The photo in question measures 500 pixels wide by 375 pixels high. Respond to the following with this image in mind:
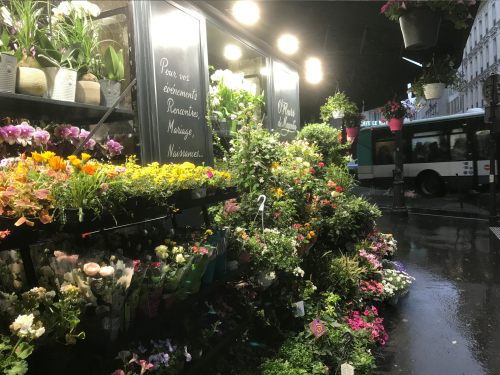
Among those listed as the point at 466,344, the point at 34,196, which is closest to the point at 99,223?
the point at 34,196

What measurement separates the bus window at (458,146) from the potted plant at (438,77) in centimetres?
1014

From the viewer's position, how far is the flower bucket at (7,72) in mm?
2271

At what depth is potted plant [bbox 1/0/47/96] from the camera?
2.41 meters

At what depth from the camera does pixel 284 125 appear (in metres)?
6.62

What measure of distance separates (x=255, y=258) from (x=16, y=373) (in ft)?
7.14

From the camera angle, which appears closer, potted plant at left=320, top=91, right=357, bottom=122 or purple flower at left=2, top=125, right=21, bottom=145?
purple flower at left=2, top=125, right=21, bottom=145

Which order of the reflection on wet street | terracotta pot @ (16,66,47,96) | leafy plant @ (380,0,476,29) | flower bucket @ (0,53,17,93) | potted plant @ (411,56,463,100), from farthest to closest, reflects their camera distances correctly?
potted plant @ (411,56,463,100), leafy plant @ (380,0,476,29), the reflection on wet street, terracotta pot @ (16,66,47,96), flower bucket @ (0,53,17,93)

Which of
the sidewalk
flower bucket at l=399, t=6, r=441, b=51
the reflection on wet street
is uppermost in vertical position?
flower bucket at l=399, t=6, r=441, b=51

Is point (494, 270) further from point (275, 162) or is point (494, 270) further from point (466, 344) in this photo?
point (275, 162)

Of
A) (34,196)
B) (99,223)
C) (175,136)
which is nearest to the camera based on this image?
(34,196)

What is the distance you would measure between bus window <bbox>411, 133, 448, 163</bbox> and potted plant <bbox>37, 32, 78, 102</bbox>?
18.1 meters

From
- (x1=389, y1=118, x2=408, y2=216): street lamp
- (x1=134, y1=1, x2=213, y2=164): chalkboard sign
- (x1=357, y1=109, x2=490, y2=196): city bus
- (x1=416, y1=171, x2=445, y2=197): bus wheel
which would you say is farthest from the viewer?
(x1=416, y1=171, x2=445, y2=197): bus wheel

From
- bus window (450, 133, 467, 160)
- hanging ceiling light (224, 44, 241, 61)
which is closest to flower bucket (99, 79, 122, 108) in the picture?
hanging ceiling light (224, 44, 241, 61)

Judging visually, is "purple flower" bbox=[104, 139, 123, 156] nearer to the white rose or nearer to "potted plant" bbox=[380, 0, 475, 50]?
the white rose
